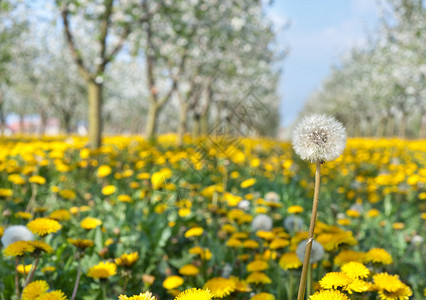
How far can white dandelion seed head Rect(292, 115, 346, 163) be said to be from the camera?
→ 37.4 inches

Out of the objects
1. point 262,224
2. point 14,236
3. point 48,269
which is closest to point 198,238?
point 262,224

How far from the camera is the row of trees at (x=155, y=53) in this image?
6.89m

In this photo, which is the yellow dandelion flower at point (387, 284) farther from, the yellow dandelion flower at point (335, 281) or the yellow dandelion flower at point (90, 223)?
the yellow dandelion flower at point (90, 223)

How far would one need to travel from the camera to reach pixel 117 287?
2117 millimetres

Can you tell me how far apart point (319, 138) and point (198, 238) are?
2.02 m

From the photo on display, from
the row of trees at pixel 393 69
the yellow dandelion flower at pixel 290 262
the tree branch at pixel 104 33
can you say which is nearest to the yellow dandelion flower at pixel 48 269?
the yellow dandelion flower at pixel 290 262

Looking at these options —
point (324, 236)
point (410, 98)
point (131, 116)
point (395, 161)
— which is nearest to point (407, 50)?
point (410, 98)

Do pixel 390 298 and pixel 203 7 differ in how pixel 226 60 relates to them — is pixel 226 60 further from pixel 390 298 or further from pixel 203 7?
pixel 390 298

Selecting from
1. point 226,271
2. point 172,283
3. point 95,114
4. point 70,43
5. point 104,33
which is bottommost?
point 226,271

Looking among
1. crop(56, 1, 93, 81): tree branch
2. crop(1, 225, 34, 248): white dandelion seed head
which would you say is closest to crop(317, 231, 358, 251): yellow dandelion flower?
crop(1, 225, 34, 248): white dandelion seed head

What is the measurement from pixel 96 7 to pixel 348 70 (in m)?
32.4

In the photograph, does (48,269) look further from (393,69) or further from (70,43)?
(393,69)

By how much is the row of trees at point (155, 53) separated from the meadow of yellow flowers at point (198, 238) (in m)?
0.64

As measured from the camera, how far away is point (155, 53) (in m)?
9.72
